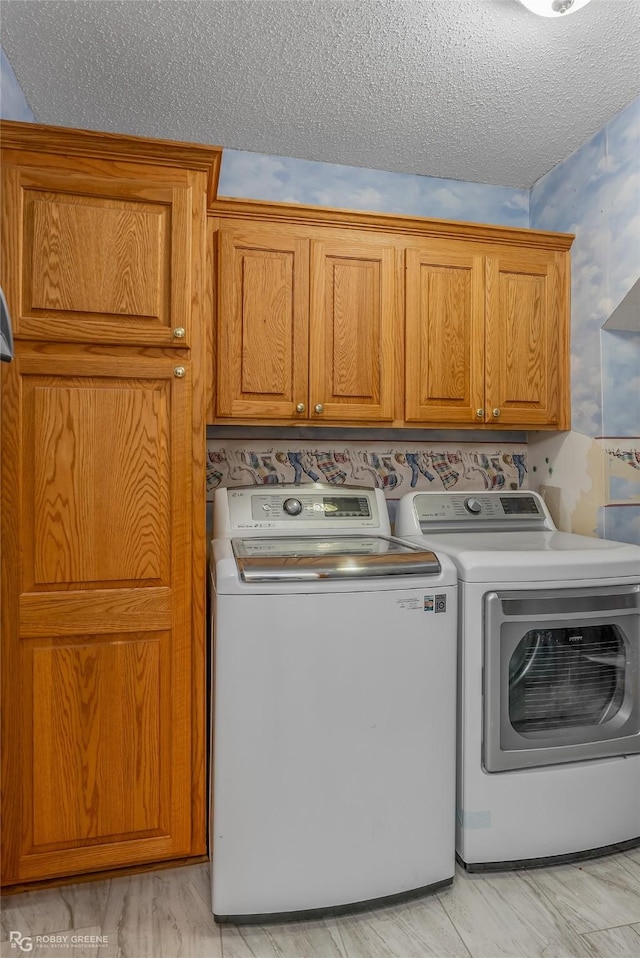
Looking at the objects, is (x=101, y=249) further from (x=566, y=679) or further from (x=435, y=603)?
(x=566, y=679)

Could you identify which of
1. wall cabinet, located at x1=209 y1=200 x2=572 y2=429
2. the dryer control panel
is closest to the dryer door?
the dryer control panel

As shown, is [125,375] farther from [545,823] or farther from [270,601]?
[545,823]

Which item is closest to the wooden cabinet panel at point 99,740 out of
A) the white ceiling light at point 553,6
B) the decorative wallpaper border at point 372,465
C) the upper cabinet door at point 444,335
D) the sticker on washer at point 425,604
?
the sticker on washer at point 425,604

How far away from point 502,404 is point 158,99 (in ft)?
5.80

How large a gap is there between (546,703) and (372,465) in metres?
1.19

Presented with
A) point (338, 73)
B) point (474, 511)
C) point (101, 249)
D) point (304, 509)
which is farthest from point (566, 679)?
point (338, 73)

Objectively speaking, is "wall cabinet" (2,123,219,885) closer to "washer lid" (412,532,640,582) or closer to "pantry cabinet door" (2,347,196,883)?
"pantry cabinet door" (2,347,196,883)

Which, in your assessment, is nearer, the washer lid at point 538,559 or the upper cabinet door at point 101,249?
the upper cabinet door at point 101,249

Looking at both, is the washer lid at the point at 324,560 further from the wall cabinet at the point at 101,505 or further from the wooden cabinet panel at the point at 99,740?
the wooden cabinet panel at the point at 99,740

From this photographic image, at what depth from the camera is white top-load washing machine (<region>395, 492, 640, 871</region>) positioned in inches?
72.6

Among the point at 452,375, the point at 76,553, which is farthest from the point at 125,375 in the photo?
the point at 452,375

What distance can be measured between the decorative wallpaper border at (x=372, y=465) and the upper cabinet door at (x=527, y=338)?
1.05 ft

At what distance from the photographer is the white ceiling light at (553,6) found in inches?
64.9

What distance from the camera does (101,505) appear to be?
175 centimetres
